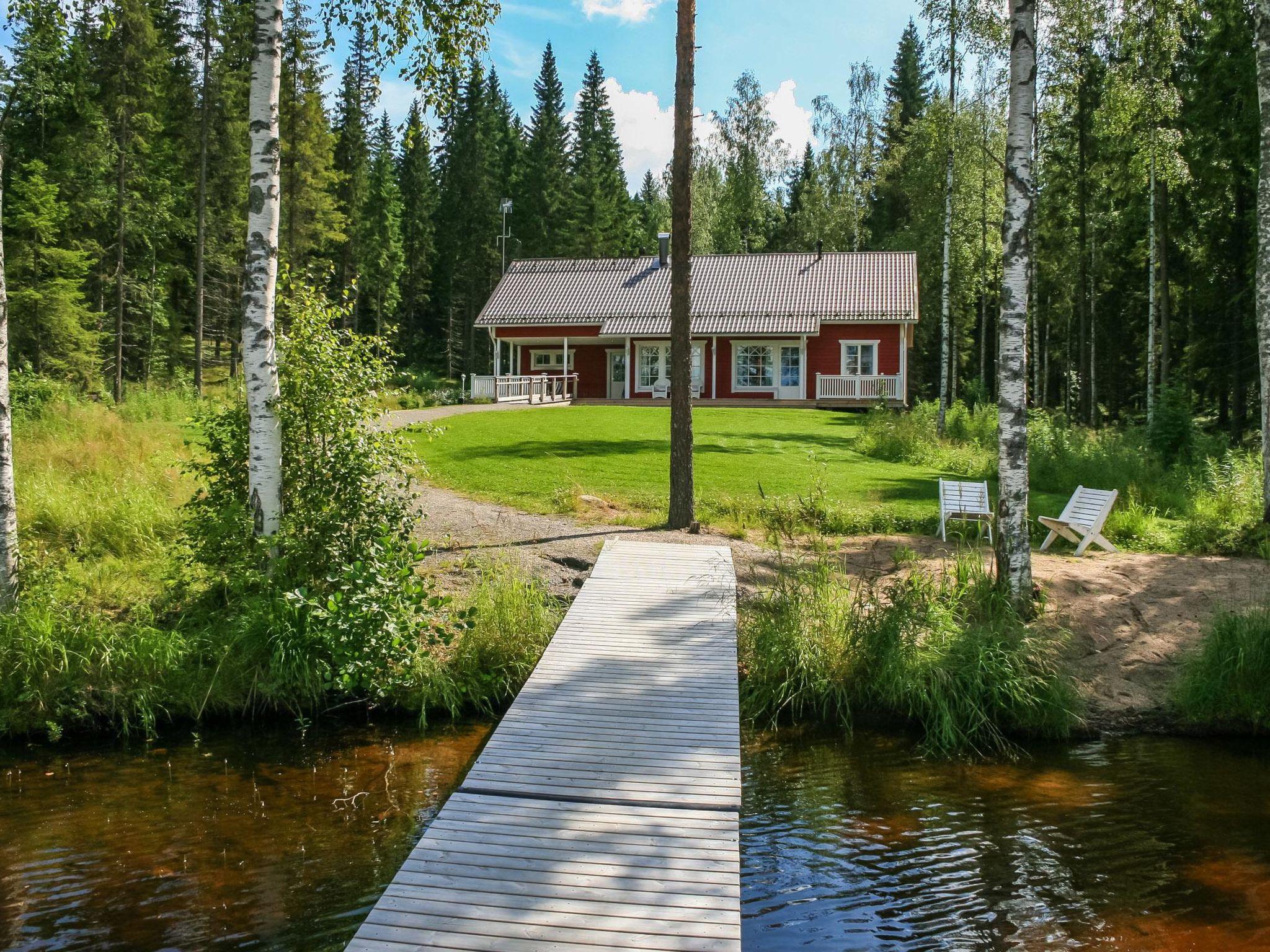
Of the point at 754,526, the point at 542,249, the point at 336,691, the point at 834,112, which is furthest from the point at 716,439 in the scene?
the point at 542,249

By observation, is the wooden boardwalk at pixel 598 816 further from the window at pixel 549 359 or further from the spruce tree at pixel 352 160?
the spruce tree at pixel 352 160

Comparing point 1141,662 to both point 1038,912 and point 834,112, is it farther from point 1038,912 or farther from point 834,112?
point 834,112

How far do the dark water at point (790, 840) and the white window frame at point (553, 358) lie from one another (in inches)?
1085

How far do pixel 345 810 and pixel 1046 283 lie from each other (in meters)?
33.3

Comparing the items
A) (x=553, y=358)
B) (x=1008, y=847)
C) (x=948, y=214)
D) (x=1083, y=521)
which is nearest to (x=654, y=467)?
(x=1083, y=521)

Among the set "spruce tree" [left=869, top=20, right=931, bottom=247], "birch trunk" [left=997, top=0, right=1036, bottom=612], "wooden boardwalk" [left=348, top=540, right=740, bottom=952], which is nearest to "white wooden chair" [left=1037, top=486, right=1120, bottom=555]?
Result: "birch trunk" [left=997, top=0, right=1036, bottom=612]

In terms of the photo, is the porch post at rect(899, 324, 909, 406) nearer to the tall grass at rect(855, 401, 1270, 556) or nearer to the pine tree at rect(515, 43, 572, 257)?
the tall grass at rect(855, 401, 1270, 556)

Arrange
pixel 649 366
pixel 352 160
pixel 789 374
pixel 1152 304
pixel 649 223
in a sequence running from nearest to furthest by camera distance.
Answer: pixel 1152 304
pixel 789 374
pixel 649 366
pixel 352 160
pixel 649 223

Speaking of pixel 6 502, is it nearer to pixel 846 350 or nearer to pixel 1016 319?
pixel 1016 319

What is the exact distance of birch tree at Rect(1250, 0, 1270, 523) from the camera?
34.0 ft

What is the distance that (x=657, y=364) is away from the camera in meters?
32.7

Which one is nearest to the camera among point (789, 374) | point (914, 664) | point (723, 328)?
point (914, 664)

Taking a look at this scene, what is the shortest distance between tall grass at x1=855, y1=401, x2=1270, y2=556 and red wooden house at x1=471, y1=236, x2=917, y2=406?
30.2 ft

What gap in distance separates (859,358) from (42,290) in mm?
22445
